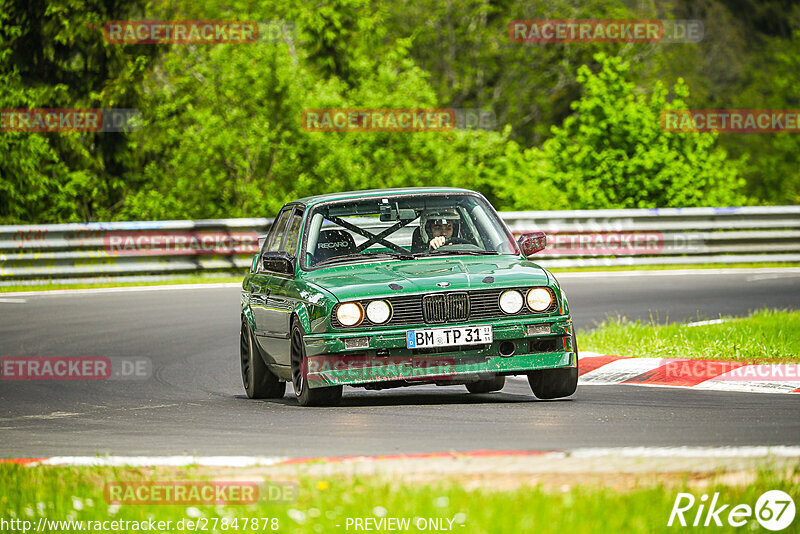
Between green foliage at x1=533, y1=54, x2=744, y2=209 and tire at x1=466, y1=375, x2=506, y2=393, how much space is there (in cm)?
1711

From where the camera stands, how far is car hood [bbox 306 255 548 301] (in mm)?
9164

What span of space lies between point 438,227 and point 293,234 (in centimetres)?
118

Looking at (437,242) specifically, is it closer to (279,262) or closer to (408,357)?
(279,262)

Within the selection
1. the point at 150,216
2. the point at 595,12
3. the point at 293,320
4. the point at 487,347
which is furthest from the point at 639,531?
the point at 595,12

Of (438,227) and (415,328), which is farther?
(438,227)

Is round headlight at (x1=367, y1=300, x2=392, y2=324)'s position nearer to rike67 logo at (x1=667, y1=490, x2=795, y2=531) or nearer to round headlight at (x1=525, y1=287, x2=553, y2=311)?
round headlight at (x1=525, y1=287, x2=553, y2=311)

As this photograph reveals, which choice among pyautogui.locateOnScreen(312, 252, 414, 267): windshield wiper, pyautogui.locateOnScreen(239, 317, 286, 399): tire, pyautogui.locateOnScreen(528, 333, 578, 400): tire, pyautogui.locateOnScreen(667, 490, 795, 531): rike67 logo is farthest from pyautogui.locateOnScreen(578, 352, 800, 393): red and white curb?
pyautogui.locateOnScreen(667, 490, 795, 531): rike67 logo

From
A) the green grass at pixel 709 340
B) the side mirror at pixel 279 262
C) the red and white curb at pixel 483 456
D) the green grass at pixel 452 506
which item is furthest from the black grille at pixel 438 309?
the green grass at pixel 709 340

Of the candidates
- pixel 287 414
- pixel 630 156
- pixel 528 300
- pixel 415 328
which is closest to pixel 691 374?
pixel 528 300

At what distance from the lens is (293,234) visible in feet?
35.6

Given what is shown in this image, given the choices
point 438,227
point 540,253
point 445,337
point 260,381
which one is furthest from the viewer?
point 540,253

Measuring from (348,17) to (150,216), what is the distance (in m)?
13.3

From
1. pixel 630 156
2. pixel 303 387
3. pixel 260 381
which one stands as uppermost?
pixel 630 156

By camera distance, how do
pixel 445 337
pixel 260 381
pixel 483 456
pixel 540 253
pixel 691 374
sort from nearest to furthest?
pixel 483 456 < pixel 445 337 < pixel 260 381 < pixel 691 374 < pixel 540 253
